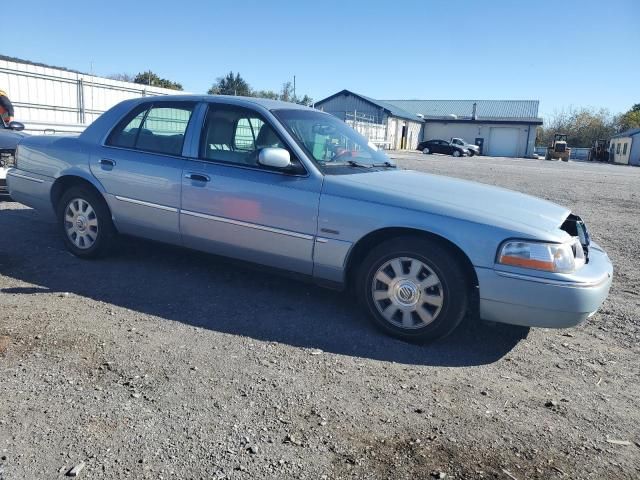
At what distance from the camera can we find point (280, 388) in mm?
3064

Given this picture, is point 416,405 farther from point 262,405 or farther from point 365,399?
point 262,405


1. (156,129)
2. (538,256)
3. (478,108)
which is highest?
(478,108)

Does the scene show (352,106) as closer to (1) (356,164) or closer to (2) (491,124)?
(2) (491,124)

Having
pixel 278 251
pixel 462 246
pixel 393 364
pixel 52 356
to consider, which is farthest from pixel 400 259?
pixel 52 356

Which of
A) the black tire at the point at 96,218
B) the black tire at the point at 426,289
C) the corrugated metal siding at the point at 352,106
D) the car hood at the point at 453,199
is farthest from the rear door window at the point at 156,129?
the corrugated metal siding at the point at 352,106

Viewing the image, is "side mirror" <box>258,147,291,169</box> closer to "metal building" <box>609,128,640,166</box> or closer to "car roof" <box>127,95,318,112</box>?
"car roof" <box>127,95,318,112</box>

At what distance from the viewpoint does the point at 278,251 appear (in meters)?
4.21

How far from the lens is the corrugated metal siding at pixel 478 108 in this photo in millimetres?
62188

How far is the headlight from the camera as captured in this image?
3434 millimetres

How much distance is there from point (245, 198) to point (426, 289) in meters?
1.63

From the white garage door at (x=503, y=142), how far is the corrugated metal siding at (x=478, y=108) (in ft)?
5.98

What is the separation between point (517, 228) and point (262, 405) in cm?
201

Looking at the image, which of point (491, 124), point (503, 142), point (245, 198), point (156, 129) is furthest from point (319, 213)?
point (491, 124)

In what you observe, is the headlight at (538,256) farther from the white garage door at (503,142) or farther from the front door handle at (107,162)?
the white garage door at (503,142)
